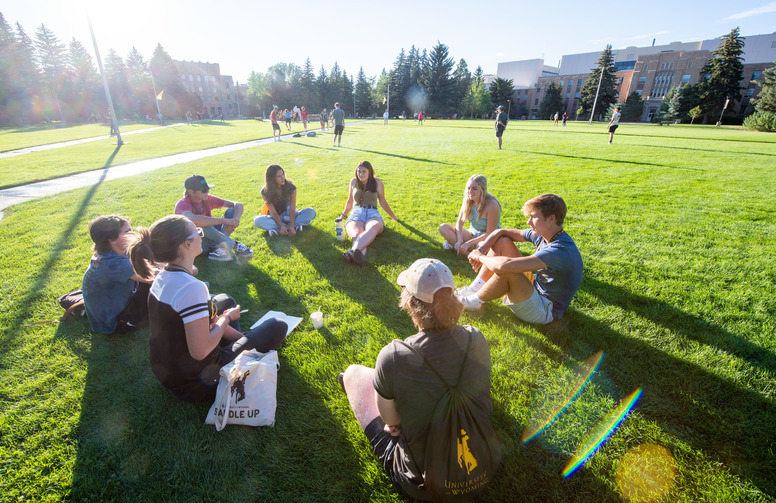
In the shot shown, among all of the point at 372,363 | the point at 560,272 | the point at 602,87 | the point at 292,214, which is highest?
the point at 602,87

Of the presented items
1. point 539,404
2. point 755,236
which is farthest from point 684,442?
point 755,236

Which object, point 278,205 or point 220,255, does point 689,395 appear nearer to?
point 220,255

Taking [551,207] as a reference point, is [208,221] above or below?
below

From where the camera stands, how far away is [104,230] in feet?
10.3

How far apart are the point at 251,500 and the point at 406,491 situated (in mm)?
1034

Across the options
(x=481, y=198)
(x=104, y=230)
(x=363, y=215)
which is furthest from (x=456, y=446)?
(x=363, y=215)

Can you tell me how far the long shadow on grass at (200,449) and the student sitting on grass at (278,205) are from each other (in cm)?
348

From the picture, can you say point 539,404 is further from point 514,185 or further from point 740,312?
point 514,185

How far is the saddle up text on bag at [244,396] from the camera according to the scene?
8.06ft

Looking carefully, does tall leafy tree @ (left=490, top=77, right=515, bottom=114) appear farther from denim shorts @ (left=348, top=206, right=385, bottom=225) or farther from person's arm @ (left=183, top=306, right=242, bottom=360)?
person's arm @ (left=183, top=306, right=242, bottom=360)

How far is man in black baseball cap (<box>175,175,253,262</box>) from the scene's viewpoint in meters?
5.02

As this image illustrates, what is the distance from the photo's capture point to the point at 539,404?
2719 millimetres

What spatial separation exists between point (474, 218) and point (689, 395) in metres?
3.30

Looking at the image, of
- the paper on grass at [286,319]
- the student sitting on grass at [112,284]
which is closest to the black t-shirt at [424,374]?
the paper on grass at [286,319]
